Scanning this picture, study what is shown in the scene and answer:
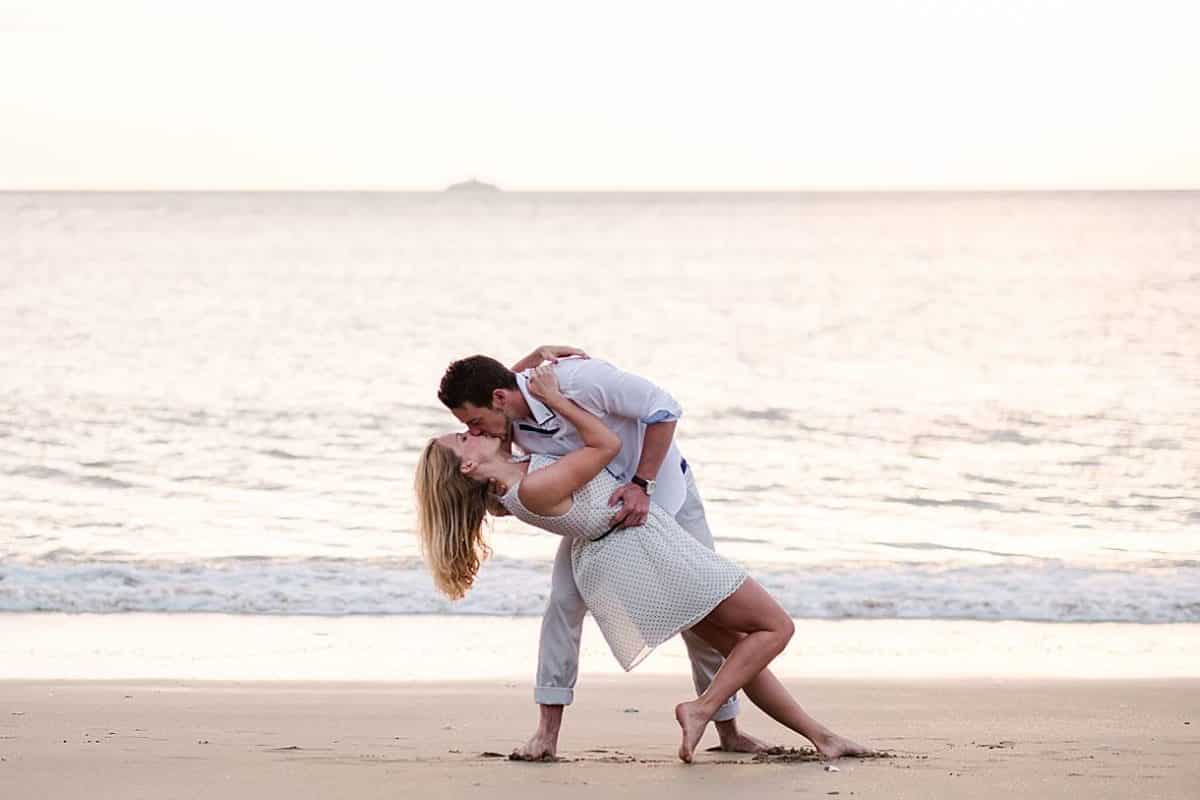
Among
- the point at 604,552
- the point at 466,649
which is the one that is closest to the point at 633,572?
the point at 604,552

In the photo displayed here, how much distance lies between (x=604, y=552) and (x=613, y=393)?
1.60 ft

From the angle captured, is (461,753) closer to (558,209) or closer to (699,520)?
(699,520)

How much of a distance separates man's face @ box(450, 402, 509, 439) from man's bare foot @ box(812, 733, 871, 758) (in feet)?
4.55

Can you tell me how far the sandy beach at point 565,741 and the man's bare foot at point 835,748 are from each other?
0.21ft

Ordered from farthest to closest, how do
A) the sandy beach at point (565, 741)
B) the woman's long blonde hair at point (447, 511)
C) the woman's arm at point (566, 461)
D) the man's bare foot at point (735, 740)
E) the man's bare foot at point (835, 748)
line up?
the man's bare foot at point (735, 740)
the man's bare foot at point (835, 748)
the woman's long blonde hair at point (447, 511)
the woman's arm at point (566, 461)
the sandy beach at point (565, 741)

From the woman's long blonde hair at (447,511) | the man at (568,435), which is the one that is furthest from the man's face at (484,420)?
the woman's long blonde hair at (447,511)

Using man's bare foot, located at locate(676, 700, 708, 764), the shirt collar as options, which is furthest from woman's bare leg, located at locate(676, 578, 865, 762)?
the shirt collar

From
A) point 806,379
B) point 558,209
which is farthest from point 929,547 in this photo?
point 558,209

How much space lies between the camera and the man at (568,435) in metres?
4.91

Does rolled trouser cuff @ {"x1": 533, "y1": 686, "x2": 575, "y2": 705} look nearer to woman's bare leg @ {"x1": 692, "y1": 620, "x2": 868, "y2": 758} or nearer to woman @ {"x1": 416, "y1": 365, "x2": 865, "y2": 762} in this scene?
woman @ {"x1": 416, "y1": 365, "x2": 865, "y2": 762}

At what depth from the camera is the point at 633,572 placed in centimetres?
493

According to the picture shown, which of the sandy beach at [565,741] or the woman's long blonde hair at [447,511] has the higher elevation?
the woman's long blonde hair at [447,511]

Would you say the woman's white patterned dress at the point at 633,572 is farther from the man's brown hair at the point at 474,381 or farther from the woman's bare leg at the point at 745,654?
the man's brown hair at the point at 474,381

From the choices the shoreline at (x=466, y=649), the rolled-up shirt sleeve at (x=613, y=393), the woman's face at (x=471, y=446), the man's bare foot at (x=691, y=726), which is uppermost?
the rolled-up shirt sleeve at (x=613, y=393)
